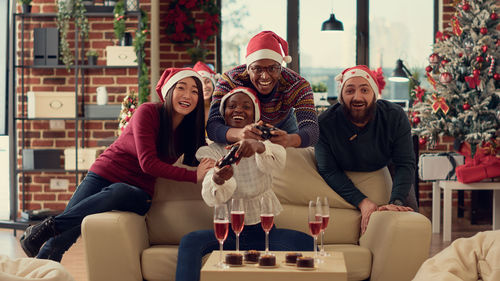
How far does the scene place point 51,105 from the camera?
18.5 ft

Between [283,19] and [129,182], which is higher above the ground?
[283,19]

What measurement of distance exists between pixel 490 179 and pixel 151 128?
3845 millimetres

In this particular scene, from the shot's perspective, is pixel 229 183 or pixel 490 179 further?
pixel 490 179

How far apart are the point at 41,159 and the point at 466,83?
3893 mm

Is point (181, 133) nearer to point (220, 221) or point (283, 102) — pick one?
point (283, 102)

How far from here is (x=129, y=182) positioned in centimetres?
322

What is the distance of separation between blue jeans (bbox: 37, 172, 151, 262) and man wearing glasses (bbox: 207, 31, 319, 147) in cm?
46

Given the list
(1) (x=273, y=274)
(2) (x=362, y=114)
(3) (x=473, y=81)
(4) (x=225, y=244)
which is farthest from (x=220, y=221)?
(3) (x=473, y=81)

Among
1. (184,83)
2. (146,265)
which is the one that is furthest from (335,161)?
(146,265)

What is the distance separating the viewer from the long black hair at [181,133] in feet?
10.3

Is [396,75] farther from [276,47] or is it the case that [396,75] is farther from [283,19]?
[276,47]

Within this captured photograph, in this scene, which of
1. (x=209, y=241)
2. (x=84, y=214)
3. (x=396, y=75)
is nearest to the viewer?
(x=209, y=241)

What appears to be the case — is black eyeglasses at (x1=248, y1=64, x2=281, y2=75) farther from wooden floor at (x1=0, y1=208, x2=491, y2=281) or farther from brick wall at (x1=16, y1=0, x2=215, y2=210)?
brick wall at (x1=16, y1=0, x2=215, y2=210)

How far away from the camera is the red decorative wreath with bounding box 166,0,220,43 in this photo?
22.5 feet
